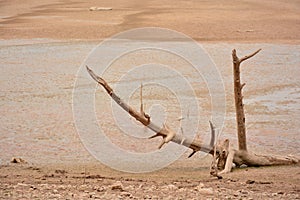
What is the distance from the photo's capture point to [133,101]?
12.6 meters

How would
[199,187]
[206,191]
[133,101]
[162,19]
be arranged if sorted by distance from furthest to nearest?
1. [162,19]
2. [133,101]
3. [199,187]
4. [206,191]

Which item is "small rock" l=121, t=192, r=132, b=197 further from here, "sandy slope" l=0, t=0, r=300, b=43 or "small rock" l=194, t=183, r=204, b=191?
"sandy slope" l=0, t=0, r=300, b=43

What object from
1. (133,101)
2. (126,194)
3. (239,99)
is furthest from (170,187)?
(133,101)

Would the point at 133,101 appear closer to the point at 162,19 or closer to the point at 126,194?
the point at 126,194

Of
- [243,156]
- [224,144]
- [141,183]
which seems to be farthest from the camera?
[243,156]

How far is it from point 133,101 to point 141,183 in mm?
5367

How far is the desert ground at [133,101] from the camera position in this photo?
23.1ft

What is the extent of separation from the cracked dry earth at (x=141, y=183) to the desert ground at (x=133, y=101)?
1cm

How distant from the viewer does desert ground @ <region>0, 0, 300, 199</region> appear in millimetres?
7039

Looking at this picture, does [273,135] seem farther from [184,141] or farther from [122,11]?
[122,11]

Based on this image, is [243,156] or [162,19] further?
[162,19]

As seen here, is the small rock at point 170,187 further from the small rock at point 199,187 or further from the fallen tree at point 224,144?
the fallen tree at point 224,144

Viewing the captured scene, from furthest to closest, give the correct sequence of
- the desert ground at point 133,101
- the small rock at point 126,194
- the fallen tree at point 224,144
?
the fallen tree at point 224,144 → the desert ground at point 133,101 → the small rock at point 126,194

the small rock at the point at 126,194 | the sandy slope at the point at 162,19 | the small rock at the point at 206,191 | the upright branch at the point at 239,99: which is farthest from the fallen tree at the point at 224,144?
the sandy slope at the point at 162,19
